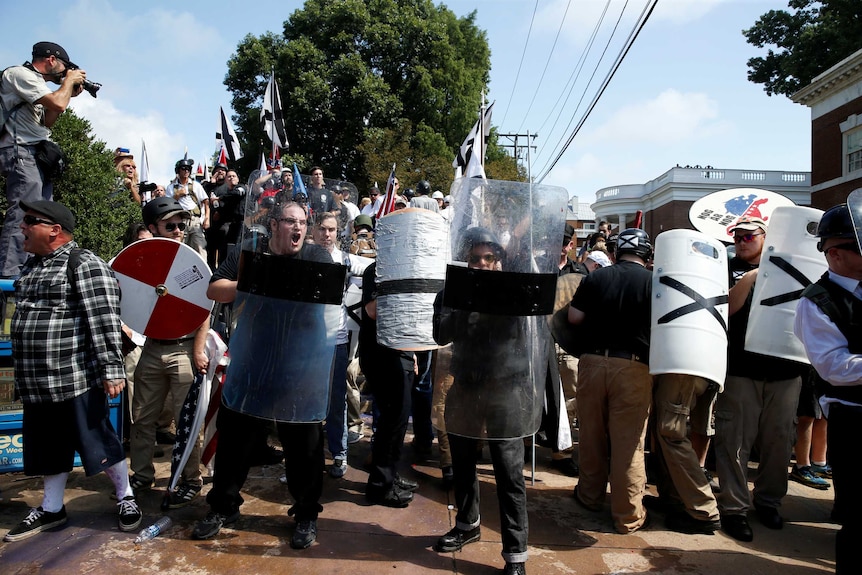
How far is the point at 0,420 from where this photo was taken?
411 centimetres

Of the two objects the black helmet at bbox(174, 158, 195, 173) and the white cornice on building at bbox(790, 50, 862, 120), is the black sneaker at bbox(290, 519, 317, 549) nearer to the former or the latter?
the black helmet at bbox(174, 158, 195, 173)

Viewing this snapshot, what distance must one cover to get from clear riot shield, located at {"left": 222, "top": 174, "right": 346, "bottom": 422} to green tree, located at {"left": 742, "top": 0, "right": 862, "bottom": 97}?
1337 inches

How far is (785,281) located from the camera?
160 inches

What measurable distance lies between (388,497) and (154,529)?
1514mm

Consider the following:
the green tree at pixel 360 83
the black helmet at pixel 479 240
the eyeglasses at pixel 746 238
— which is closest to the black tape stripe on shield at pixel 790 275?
the eyeglasses at pixel 746 238

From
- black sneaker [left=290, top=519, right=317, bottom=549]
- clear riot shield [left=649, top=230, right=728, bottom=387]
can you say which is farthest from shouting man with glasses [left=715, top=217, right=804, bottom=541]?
black sneaker [left=290, top=519, right=317, bottom=549]

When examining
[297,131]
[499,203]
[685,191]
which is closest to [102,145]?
[499,203]

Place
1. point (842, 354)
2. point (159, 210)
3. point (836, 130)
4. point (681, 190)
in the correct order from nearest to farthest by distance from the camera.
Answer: point (842, 354) < point (159, 210) < point (836, 130) < point (681, 190)

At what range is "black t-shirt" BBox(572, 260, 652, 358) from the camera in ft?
13.6

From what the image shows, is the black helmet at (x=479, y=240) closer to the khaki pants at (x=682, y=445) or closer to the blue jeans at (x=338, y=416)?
the khaki pants at (x=682, y=445)

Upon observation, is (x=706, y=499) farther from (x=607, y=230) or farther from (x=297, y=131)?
(x=297, y=131)

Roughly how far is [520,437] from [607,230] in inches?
255

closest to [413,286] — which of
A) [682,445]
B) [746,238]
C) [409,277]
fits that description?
[409,277]

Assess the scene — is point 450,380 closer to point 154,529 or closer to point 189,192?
point 154,529
